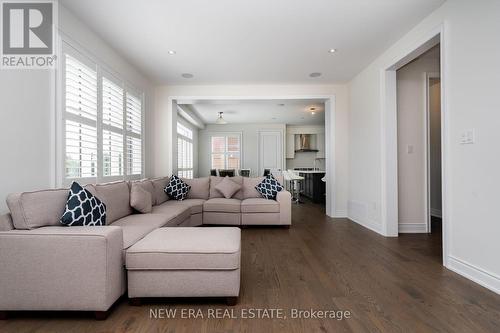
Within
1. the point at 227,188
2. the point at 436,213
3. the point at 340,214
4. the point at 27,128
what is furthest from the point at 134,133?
the point at 436,213

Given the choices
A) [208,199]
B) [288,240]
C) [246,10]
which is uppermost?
[246,10]

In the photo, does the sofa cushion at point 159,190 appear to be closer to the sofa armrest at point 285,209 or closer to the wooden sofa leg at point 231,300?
the sofa armrest at point 285,209

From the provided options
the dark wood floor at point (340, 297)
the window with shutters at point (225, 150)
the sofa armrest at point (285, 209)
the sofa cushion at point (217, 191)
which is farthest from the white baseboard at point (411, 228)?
the window with shutters at point (225, 150)

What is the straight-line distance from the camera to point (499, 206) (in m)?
1.92

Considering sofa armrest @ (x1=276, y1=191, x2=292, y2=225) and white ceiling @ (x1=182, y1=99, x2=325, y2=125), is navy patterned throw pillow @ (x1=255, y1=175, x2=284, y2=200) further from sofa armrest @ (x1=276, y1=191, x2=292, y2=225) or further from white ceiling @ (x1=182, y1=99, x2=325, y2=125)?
white ceiling @ (x1=182, y1=99, x2=325, y2=125)

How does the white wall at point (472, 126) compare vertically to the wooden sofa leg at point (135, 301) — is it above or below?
above

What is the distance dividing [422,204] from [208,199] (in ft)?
11.7

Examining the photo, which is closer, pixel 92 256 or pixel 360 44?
pixel 92 256

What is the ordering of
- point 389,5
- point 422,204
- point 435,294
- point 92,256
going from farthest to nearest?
point 422,204
point 389,5
point 435,294
point 92,256

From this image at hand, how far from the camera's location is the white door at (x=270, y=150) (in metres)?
8.96

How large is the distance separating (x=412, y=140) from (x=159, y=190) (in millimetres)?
4122

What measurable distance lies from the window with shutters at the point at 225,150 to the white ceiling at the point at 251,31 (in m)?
4.94

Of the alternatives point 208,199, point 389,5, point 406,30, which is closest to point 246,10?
point 389,5

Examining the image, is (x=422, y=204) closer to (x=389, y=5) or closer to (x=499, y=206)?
(x=499, y=206)
